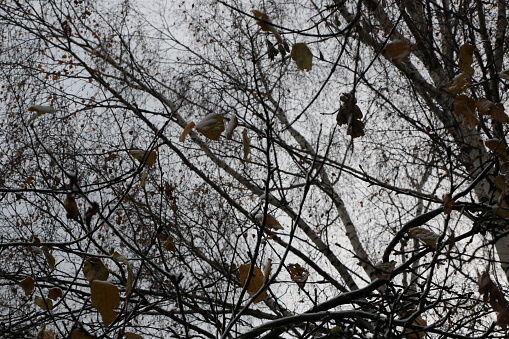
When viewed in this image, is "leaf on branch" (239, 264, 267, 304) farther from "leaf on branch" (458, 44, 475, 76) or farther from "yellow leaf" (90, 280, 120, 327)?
"leaf on branch" (458, 44, 475, 76)

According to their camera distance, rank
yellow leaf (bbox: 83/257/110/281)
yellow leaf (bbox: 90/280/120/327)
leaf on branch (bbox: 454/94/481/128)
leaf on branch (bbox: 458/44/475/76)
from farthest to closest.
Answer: leaf on branch (bbox: 454/94/481/128), leaf on branch (bbox: 458/44/475/76), yellow leaf (bbox: 83/257/110/281), yellow leaf (bbox: 90/280/120/327)

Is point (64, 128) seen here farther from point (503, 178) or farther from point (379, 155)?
point (503, 178)

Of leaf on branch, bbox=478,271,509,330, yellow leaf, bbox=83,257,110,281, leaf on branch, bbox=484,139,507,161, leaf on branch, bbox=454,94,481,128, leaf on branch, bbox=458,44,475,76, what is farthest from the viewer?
leaf on branch, bbox=454,94,481,128

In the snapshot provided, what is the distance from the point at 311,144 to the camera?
560 cm

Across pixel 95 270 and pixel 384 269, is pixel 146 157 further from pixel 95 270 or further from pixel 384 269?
pixel 384 269

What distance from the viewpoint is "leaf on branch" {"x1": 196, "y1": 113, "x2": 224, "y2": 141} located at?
3.85 feet

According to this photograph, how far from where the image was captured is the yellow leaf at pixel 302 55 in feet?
4.62

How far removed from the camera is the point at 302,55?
1.42 meters

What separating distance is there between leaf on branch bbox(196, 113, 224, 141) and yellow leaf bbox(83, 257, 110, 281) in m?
0.55

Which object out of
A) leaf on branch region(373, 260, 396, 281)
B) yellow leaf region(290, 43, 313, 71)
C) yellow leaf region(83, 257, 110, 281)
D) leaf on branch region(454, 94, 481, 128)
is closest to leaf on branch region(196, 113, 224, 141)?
yellow leaf region(290, 43, 313, 71)

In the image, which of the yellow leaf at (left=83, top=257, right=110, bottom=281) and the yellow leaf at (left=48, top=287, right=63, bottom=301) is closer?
the yellow leaf at (left=83, top=257, right=110, bottom=281)

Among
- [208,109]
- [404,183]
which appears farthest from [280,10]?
[404,183]

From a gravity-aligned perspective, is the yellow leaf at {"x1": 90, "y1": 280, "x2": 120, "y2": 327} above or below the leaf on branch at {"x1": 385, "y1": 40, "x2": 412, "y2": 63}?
below

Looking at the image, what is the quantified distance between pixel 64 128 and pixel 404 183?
13.8 feet
